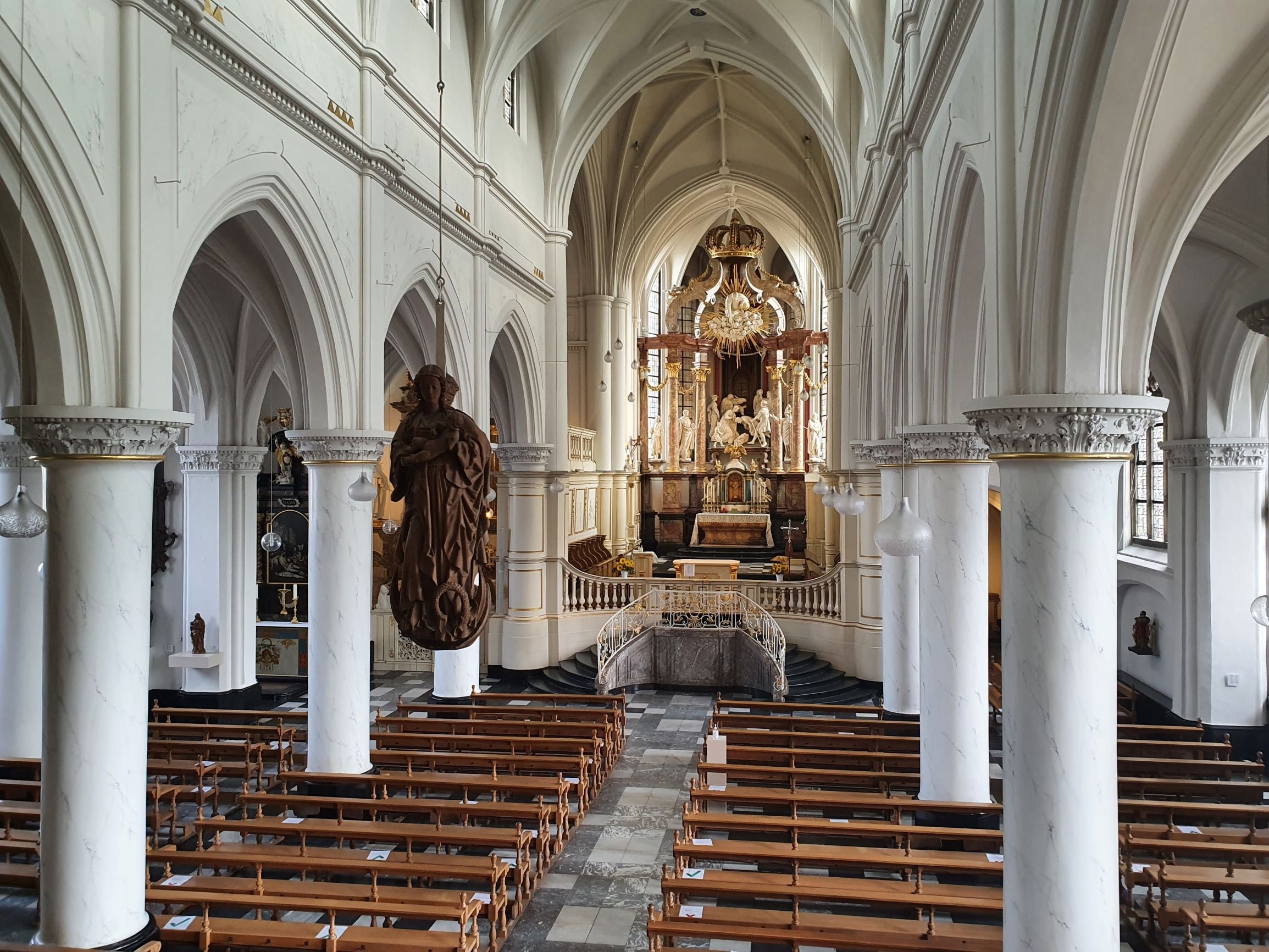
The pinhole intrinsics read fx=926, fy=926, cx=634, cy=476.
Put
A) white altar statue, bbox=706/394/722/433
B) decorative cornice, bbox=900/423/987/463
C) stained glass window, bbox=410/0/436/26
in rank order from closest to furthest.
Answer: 1. decorative cornice, bbox=900/423/987/463
2. stained glass window, bbox=410/0/436/26
3. white altar statue, bbox=706/394/722/433

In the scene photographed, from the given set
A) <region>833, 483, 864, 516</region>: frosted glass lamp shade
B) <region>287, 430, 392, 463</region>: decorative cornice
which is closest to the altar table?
<region>833, 483, 864, 516</region>: frosted glass lamp shade

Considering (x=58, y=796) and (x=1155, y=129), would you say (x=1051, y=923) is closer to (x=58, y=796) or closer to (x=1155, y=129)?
(x=1155, y=129)

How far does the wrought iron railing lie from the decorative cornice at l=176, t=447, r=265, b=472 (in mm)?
7403

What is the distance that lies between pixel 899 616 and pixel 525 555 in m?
8.61

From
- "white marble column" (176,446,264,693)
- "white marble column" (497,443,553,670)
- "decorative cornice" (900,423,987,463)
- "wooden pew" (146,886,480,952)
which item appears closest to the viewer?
"wooden pew" (146,886,480,952)

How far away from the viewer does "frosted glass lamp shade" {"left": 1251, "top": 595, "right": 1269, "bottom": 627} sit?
7.85 meters

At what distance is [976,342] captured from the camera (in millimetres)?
9227

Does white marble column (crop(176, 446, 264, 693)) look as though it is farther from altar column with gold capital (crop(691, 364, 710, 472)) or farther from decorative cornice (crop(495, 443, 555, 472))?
altar column with gold capital (crop(691, 364, 710, 472))

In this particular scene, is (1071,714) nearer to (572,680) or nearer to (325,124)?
(325,124)

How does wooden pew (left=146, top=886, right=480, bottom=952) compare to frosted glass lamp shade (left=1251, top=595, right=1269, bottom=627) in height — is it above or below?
below

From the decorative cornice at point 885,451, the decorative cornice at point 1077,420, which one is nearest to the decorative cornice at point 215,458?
the decorative cornice at point 885,451

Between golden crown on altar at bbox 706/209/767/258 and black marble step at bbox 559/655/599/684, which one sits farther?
golden crown on altar at bbox 706/209/767/258

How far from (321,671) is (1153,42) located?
10.4m

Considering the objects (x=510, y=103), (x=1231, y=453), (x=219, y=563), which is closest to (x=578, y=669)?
(x=219, y=563)
